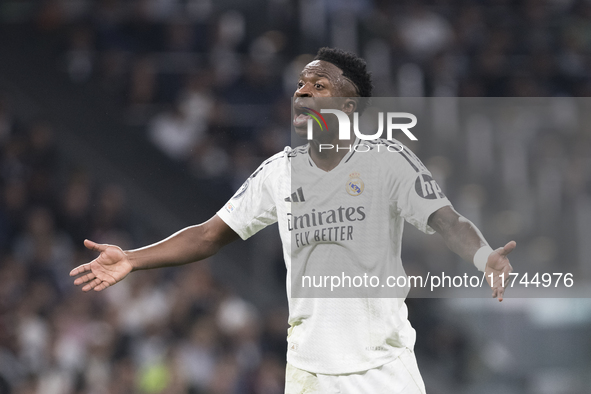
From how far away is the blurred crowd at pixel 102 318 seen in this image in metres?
6.91

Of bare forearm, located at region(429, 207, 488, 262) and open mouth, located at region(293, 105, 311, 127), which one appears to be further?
open mouth, located at region(293, 105, 311, 127)

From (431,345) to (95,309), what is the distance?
134 inches

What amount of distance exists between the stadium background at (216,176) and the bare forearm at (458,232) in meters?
2.41

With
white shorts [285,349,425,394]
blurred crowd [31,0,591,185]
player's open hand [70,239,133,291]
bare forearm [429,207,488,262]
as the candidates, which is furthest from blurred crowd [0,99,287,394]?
bare forearm [429,207,488,262]

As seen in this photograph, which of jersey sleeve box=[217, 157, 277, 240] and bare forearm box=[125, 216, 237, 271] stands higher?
jersey sleeve box=[217, 157, 277, 240]

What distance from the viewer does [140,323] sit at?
285 inches

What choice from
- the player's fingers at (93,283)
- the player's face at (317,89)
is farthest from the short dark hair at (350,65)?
the player's fingers at (93,283)

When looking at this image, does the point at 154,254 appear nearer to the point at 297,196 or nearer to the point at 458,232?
the point at 297,196

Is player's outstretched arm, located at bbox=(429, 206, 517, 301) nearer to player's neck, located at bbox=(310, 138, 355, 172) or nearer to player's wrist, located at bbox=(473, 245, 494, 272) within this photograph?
player's wrist, located at bbox=(473, 245, 494, 272)

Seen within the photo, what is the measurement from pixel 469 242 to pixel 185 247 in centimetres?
144

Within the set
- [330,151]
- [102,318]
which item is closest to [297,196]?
[330,151]

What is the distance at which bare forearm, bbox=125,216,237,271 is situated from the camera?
3.57 m

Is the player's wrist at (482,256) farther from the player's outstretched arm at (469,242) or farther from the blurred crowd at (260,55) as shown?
the blurred crowd at (260,55)

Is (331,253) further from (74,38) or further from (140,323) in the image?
(74,38)
